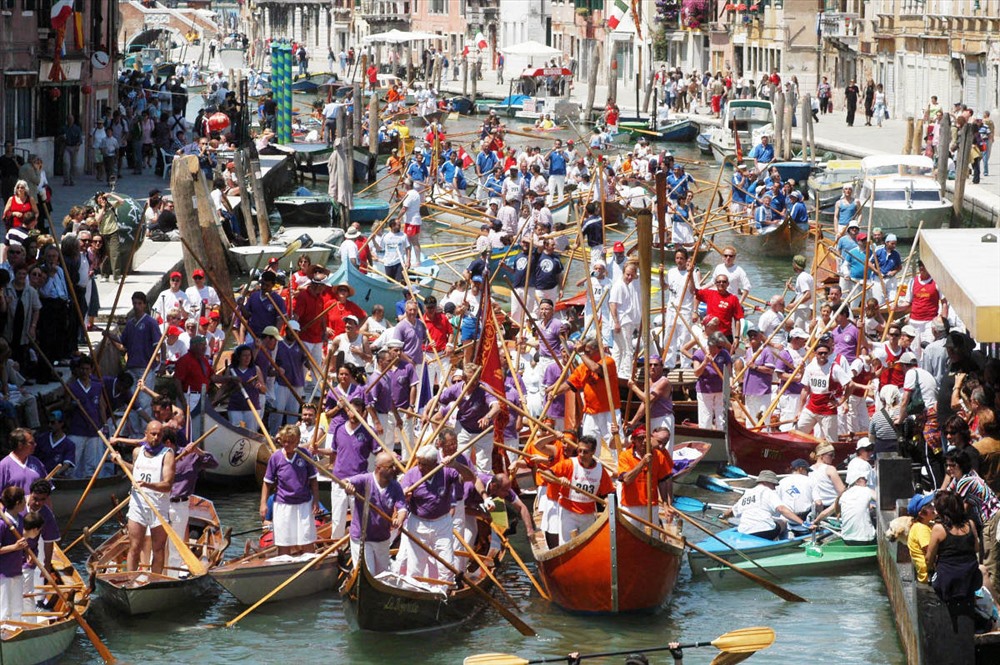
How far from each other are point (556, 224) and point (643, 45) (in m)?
58.5

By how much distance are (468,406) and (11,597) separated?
556cm

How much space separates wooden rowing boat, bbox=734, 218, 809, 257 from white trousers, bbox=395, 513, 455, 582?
22325 mm

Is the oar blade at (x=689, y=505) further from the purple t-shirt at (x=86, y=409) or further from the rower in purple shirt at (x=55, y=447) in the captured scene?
the rower in purple shirt at (x=55, y=447)

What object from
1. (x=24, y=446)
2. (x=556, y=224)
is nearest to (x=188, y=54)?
(x=556, y=224)

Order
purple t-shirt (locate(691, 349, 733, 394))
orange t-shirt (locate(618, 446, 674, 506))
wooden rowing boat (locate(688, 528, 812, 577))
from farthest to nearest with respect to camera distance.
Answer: purple t-shirt (locate(691, 349, 733, 394))
wooden rowing boat (locate(688, 528, 812, 577))
orange t-shirt (locate(618, 446, 674, 506))

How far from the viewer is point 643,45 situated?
3563 inches

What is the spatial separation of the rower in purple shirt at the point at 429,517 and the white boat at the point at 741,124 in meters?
40.9

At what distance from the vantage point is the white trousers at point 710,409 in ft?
69.9

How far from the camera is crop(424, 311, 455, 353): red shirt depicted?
2298 cm

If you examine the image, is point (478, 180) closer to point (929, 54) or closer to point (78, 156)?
point (78, 156)

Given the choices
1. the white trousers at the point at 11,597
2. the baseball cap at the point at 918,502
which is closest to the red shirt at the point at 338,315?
the white trousers at the point at 11,597

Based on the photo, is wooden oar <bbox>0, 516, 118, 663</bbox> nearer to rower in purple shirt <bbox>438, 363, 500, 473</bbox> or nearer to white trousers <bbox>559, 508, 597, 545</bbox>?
white trousers <bbox>559, 508, 597, 545</bbox>

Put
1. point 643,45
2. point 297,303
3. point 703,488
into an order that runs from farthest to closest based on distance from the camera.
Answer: point 643,45 < point 297,303 < point 703,488

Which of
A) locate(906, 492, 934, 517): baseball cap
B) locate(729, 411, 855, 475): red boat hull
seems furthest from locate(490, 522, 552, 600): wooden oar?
locate(729, 411, 855, 475): red boat hull
